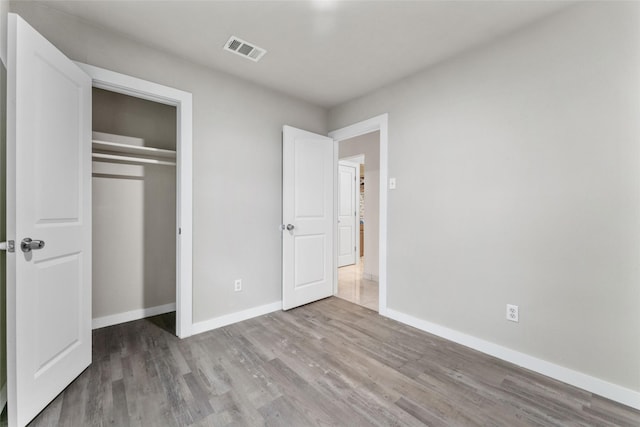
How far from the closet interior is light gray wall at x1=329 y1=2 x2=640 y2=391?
259 cm

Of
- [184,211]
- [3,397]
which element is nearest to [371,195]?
[184,211]

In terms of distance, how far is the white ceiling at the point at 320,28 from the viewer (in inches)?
69.7

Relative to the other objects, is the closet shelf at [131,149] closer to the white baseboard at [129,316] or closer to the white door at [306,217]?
the white door at [306,217]

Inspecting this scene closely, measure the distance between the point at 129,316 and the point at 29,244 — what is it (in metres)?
1.68

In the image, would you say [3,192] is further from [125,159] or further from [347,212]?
[347,212]

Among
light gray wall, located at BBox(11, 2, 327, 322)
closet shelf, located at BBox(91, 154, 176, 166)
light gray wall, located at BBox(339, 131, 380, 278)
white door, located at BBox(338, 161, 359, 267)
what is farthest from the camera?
white door, located at BBox(338, 161, 359, 267)

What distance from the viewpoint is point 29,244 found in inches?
55.1

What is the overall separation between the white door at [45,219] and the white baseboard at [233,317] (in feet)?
2.57

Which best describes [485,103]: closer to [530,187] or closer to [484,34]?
[484,34]

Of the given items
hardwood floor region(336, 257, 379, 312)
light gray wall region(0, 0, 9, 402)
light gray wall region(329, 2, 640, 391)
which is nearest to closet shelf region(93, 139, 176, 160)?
light gray wall region(0, 0, 9, 402)

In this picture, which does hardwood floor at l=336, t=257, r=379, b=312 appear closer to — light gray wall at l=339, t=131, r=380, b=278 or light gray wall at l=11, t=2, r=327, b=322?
light gray wall at l=339, t=131, r=380, b=278

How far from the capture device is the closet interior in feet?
8.62

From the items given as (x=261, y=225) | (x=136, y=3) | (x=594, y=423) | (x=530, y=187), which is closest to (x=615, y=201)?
(x=530, y=187)

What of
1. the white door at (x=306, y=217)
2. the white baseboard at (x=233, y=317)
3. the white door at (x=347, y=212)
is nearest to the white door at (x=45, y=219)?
the white baseboard at (x=233, y=317)
